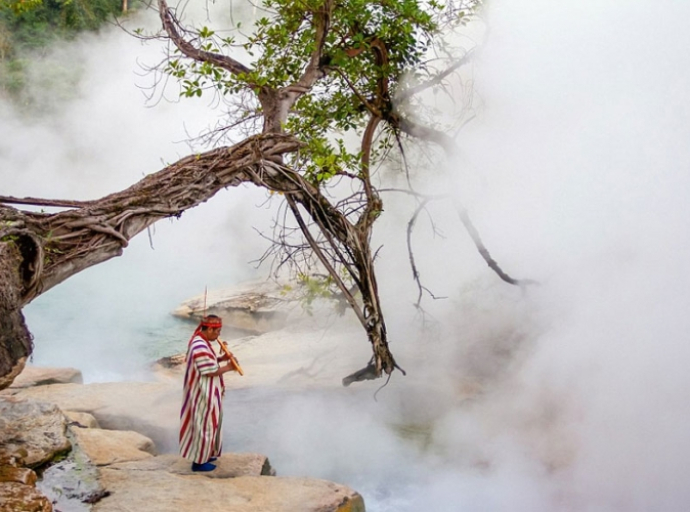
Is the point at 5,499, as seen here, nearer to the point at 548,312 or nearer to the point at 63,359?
the point at 548,312

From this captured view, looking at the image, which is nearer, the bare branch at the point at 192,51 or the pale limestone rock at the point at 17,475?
the pale limestone rock at the point at 17,475

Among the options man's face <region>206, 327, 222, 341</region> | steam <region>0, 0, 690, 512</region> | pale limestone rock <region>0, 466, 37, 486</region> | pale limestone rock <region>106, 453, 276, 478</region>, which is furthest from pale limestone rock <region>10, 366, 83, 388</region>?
pale limestone rock <region>0, 466, 37, 486</region>

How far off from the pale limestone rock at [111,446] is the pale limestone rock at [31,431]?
7.2 inches

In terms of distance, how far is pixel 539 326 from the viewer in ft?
20.4

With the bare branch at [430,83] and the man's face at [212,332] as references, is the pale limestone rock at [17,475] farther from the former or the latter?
the bare branch at [430,83]

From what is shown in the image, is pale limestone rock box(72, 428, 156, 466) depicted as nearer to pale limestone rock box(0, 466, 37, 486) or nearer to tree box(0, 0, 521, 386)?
pale limestone rock box(0, 466, 37, 486)

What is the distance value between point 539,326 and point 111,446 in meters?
3.84

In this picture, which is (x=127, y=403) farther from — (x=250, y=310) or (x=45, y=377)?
(x=250, y=310)

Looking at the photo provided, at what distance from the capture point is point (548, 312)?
618cm

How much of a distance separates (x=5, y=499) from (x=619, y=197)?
5.37 m

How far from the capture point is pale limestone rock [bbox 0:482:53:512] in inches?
109

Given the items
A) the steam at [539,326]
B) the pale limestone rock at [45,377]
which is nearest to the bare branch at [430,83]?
the steam at [539,326]

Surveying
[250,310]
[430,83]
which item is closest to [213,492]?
[430,83]

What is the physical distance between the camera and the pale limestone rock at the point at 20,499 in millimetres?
2773
